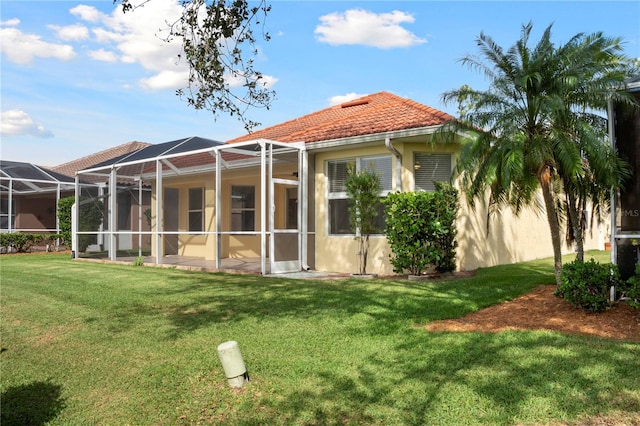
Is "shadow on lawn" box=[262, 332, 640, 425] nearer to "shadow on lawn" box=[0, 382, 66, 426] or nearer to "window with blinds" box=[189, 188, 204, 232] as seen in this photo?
"shadow on lawn" box=[0, 382, 66, 426]

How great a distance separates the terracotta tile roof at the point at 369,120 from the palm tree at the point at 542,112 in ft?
8.07

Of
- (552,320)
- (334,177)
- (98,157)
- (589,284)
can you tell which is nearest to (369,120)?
(334,177)

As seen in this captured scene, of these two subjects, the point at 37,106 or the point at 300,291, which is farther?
the point at 37,106

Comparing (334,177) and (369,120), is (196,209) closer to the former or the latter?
(334,177)

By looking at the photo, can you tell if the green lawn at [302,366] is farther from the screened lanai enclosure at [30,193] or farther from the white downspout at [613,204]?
the screened lanai enclosure at [30,193]

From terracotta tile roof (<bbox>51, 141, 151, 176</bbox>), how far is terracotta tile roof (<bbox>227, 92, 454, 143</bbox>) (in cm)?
1937

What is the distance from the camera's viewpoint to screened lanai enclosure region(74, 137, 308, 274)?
1331 cm

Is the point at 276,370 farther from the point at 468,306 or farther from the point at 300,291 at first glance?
the point at 300,291

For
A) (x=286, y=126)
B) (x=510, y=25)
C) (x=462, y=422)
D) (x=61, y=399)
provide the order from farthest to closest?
(x=286, y=126)
(x=510, y=25)
(x=61, y=399)
(x=462, y=422)

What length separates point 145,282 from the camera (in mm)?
10750

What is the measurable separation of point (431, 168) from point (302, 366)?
7882 mm

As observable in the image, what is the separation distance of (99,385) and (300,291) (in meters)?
4.86

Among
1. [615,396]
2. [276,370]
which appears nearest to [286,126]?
[276,370]

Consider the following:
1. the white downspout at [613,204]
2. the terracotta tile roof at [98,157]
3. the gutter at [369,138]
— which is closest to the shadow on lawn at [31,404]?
the white downspout at [613,204]
